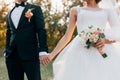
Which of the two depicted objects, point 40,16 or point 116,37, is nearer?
point 40,16

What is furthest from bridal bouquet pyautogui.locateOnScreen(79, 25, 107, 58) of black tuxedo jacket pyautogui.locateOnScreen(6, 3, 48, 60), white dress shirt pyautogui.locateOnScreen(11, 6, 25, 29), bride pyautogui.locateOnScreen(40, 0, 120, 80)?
white dress shirt pyautogui.locateOnScreen(11, 6, 25, 29)

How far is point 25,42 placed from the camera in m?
5.08

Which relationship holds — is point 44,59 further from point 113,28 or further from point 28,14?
point 113,28

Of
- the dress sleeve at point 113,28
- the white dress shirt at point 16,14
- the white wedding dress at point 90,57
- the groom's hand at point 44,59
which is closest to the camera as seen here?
the groom's hand at point 44,59

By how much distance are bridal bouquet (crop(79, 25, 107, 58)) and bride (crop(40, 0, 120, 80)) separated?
7 cm

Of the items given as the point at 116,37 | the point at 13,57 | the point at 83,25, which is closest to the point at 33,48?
the point at 13,57

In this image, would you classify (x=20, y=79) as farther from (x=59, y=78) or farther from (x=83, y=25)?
(x=83, y=25)

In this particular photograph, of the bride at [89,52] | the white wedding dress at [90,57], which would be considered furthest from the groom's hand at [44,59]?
the white wedding dress at [90,57]

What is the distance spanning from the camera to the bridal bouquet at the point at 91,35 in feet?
16.9

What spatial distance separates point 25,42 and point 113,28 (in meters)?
1.18

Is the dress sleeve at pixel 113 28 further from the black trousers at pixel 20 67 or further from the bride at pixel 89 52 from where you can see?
the black trousers at pixel 20 67

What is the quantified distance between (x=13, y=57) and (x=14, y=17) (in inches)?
19.0

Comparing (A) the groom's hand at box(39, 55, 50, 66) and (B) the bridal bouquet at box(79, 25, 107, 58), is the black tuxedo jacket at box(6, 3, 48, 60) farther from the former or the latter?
(B) the bridal bouquet at box(79, 25, 107, 58)

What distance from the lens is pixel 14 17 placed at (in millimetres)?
5121
